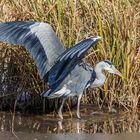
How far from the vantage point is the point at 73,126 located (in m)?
6.77

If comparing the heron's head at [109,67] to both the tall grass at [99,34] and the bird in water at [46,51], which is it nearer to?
the bird in water at [46,51]

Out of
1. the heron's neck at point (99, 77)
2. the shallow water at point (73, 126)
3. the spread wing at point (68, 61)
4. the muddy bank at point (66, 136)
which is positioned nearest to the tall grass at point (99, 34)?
the heron's neck at point (99, 77)

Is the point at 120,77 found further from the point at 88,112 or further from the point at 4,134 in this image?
the point at 4,134

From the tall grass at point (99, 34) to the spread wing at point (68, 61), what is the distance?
1.17ft

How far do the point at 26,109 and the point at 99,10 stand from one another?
133cm

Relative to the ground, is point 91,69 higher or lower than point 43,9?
lower

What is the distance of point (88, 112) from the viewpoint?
752 centimetres

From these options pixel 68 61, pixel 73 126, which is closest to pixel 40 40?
pixel 68 61

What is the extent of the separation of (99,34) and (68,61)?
2.58 ft

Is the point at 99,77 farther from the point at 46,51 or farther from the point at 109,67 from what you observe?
the point at 46,51

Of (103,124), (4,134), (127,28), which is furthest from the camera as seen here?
(127,28)

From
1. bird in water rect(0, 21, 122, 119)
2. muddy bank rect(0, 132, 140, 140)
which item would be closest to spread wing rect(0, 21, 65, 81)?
bird in water rect(0, 21, 122, 119)

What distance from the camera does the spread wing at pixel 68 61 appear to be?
6414 mm

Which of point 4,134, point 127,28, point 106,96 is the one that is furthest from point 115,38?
point 4,134
